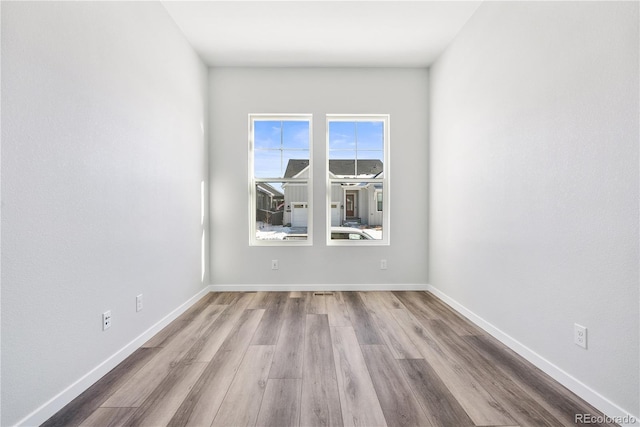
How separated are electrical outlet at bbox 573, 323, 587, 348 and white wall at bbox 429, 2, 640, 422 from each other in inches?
1.2

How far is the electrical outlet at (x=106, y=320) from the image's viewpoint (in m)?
1.74

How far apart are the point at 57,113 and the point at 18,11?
0.44m

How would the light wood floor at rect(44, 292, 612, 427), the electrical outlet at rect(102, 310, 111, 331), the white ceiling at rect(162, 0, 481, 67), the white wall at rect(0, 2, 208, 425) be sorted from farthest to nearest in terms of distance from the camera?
the white ceiling at rect(162, 0, 481, 67) < the electrical outlet at rect(102, 310, 111, 331) < the light wood floor at rect(44, 292, 612, 427) < the white wall at rect(0, 2, 208, 425)

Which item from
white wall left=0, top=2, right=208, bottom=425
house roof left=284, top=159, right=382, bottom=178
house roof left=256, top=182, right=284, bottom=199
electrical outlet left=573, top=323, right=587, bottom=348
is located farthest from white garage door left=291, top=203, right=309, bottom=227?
electrical outlet left=573, top=323, right=587, bottom=348

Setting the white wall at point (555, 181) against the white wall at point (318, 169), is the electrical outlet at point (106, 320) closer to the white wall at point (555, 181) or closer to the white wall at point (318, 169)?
the white wall at point (318, 169)

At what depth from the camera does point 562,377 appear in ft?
5.39

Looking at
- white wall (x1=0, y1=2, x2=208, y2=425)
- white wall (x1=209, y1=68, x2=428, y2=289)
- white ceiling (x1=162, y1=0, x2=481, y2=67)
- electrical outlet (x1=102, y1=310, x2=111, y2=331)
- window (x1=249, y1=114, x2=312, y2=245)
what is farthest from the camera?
window (x1=249, y1=114, x2=312, y2=245)

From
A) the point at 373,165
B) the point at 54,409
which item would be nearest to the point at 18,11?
the point at 54,409

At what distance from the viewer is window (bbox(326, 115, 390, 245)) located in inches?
142

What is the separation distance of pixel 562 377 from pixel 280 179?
10.1 ft

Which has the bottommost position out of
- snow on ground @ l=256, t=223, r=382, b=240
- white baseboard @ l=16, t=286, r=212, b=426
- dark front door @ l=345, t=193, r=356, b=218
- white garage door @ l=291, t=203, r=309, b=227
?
white baseboard @ l=16, t=286, r=212, b=426

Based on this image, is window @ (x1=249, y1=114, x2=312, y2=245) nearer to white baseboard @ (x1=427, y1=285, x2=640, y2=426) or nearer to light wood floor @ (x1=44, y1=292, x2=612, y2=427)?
light wood floor @ (x1=44, y1=292, x2=612, y2=427)

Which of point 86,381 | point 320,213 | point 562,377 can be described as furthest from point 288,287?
point 562,377

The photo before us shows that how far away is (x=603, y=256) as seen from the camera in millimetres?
1419
